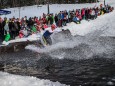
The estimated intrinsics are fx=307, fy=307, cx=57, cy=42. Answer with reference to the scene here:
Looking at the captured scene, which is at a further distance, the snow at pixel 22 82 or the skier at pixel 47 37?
the skier at pixel 47 37

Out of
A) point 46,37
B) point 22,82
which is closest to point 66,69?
point 22,82

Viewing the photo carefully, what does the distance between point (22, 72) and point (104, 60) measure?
15.2 feet

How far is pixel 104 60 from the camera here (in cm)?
1686

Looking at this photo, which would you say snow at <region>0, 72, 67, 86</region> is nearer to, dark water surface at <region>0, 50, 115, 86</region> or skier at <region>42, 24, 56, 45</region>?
dark water surface at <region>0, 50, 115, 86</region>

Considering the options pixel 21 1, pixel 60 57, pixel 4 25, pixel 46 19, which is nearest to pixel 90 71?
pixel 60 57

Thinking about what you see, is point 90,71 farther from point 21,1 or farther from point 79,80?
point 21,1

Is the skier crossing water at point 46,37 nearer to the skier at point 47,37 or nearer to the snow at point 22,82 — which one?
the skier at point 47,37

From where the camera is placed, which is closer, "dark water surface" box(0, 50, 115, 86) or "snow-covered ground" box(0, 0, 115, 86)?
"snow-covered ground" box(0, 0, 115, 86)

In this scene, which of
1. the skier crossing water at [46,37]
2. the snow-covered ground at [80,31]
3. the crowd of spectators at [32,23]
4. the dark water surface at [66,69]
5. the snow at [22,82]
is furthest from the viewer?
the crowd of spectators at [32,23]

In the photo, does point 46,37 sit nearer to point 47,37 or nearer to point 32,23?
point 47,37

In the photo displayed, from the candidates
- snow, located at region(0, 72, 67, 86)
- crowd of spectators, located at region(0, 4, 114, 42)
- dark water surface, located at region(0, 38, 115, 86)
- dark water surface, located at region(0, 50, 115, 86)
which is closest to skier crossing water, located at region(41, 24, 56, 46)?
dark water surface, located at region(0, 38, 115, 86)

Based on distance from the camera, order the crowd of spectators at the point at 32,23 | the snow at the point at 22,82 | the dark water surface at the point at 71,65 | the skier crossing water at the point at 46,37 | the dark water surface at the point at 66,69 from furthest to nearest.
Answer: the crowd of spectators at the point at 32,23 < the skier crossing water at the point at 46,37 < the dark water surface at the point at 71,65 < the dark water surface at the point at 66,69 < the snow at the point at 22,82

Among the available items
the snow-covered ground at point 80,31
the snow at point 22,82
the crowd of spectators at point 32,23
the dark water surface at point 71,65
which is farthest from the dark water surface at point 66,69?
the crowd of spectators at point 32,23

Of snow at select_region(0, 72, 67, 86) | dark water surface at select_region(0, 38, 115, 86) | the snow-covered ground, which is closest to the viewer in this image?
snow at select_region(0, 72, 67, 86)
